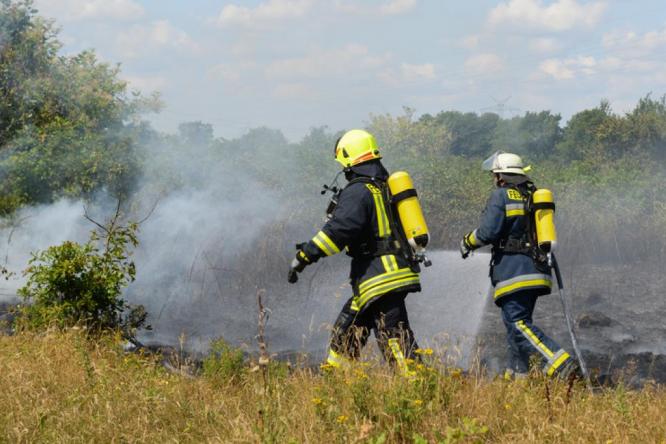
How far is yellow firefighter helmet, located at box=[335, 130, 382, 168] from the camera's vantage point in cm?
522

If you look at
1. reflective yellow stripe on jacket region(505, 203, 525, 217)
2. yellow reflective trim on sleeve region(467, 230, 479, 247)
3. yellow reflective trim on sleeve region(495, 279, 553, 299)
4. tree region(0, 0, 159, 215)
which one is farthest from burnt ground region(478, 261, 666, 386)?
tree region(0, 0, 159, 215)

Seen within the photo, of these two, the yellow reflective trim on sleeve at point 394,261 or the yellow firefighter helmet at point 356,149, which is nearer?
the yellow reflective trim on sleeve at point 394,261

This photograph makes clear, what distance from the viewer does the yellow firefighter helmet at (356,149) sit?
522cm

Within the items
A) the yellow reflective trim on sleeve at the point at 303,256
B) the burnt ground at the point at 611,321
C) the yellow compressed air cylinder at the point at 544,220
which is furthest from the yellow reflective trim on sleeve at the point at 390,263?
the burnt ground at the point at 611,321

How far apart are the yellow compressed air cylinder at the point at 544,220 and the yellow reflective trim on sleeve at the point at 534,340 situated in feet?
1.82

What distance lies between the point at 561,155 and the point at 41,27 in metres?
15.9

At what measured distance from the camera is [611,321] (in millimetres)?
8852

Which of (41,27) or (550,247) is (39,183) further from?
(550,247)

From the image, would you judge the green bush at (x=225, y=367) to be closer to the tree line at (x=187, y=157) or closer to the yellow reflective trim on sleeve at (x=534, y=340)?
the yellow reflective trim on sleeve at (x=534, y=340)

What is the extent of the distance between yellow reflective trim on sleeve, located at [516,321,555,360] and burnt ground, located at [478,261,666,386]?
485 mm

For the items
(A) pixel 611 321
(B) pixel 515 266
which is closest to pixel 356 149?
(B) pixel 515 266

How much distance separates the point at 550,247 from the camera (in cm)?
561

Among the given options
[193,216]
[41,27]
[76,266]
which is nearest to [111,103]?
[41,27]

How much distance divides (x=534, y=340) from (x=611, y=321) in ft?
12.5
